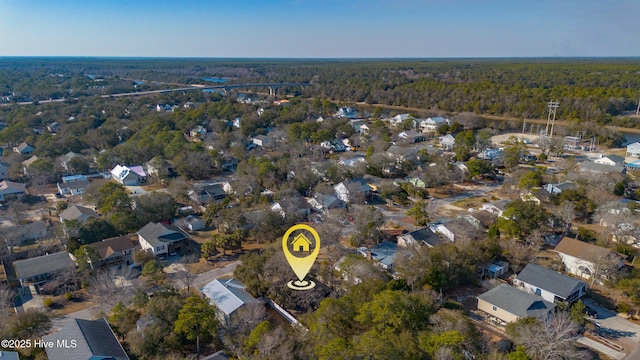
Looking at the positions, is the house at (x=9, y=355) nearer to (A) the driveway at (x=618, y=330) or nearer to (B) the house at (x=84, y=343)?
(B) the house at (x=84, y=343)

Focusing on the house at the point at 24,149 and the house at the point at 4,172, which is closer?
the house at the point at 4,172

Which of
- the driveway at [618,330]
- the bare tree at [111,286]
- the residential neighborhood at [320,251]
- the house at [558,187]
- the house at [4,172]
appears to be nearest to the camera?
the residential neighborhood at [320,251]

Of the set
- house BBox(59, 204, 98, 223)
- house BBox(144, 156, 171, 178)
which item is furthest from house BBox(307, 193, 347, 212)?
house BBox(59, 204, 98, 223)

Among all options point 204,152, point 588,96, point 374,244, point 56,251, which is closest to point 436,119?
point 588,96

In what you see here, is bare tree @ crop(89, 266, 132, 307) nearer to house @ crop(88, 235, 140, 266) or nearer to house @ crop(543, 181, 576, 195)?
house @ crop(88, 235, 140, 266)

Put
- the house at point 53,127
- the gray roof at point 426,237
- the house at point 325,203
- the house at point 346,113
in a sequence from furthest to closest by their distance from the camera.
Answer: the house at point 346,113
the house at point 53,127
the house at point 325,203
the gray roof at point 426,237

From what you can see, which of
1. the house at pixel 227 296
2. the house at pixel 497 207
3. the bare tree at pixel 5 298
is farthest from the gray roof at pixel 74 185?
the house at pixel 497 207
